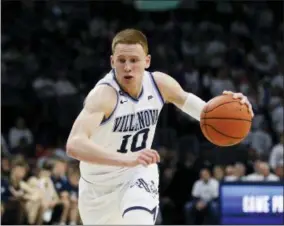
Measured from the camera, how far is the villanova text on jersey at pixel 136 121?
593cm

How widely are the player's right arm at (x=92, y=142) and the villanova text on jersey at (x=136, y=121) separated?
0.13m

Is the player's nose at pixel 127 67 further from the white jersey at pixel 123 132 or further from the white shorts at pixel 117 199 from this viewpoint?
the white shorts at pixel 117 199

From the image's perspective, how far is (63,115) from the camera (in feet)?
53.3

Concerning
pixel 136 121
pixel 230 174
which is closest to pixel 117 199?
pixel 136 121

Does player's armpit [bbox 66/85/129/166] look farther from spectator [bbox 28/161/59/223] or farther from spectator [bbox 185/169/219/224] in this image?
spectator [bbox 185/169/219/224]

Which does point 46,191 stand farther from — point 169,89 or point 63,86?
point 169,89

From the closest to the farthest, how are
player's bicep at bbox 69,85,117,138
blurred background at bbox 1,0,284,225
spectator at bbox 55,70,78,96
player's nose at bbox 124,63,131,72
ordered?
player's bicep at bbox 69,85,117,138 < player's nose at bbox 124,63,131,72 < blurred background at bbox 1,0,284,225 < spectator at bbox 55,70,78,96

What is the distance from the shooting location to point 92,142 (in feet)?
17.5

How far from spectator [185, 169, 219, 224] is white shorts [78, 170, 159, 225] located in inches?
273

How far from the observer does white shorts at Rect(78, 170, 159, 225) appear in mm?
5742

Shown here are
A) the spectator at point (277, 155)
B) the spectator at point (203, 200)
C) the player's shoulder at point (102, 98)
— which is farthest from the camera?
the spectator at point (277, 155)

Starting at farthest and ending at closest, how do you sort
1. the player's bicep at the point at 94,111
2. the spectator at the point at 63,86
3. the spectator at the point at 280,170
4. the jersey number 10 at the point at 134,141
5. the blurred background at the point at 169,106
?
1. the spectator at the point at 63,86
2. the spectator at the point at 280,170
3. the blurred background at the point at 169,106
4. the jersey number 10 at the point at 134,141
5. the player's bicep at the point at 94,111

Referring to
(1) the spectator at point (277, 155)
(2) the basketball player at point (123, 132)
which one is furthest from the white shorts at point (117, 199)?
(1) the spectator at point (277, 155)

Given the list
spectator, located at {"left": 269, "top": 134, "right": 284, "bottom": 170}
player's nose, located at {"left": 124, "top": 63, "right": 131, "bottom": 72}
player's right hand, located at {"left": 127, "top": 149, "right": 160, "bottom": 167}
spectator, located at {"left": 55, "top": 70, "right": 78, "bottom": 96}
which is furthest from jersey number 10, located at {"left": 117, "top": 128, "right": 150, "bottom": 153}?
spectator, located at {"left": 55, "top": 70, "right": 78, "bottom": 96}
